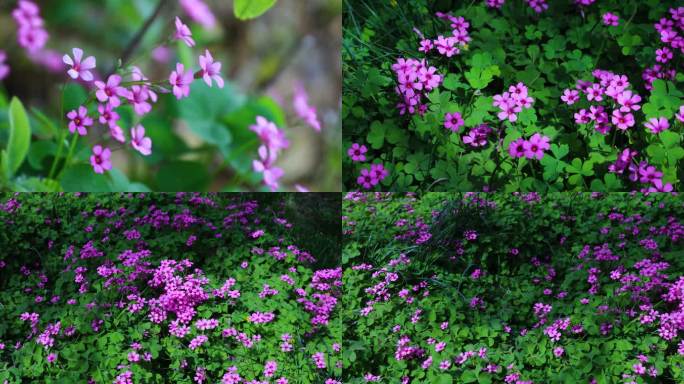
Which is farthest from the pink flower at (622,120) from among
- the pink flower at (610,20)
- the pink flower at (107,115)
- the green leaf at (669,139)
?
the pink flower at (107,115)

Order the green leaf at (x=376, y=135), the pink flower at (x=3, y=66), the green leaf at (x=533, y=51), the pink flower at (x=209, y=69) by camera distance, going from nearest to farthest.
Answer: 1. the pink flower at (x=3, y=66)
2. the pink flower at (x=209, y=69)
3. the green leaf at (x=376, y=135)
4. the green leaf at (x=533, y=51)

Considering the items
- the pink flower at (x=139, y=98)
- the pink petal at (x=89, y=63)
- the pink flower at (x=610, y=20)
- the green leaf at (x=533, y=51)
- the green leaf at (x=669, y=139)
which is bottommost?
the pink flower at (x=139, y=98)

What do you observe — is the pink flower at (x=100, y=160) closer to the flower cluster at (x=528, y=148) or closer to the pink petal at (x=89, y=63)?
the pink petal at (x=89, y=63)

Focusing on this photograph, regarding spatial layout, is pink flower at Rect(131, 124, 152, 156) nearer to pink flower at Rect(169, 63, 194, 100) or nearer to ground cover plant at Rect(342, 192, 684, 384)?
pink flower at Rect(169, 63, 194, 100)

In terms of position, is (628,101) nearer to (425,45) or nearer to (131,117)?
(425,45)

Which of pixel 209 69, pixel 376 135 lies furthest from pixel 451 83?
pixel 209 69

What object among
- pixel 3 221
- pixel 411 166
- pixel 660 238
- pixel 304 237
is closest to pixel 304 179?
pixel 304 237

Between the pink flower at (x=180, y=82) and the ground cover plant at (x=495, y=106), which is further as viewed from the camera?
the ground cover plant at (x=495, y=106)
